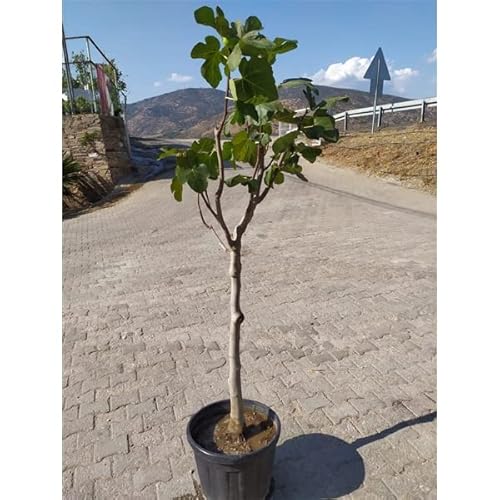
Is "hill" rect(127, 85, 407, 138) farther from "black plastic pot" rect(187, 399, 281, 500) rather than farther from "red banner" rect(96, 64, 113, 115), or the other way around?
"black plastic pot" rect(187, 399, 281, 500)

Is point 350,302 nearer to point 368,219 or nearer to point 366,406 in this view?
point 366,406

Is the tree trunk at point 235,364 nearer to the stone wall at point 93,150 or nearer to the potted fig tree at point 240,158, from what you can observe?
the potted fig tree at point 240,158

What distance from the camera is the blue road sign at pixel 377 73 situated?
1103cm

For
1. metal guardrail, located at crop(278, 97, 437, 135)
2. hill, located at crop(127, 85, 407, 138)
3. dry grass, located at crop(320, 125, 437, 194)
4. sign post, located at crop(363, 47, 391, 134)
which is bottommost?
dry grass, located at crop(320, 125, 437, 194)

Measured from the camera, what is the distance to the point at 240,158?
1600 millimetres

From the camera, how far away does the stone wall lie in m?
10.9

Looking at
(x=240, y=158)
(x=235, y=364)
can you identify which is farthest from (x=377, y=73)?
(x=235, y=364)

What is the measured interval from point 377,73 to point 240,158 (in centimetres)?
1139

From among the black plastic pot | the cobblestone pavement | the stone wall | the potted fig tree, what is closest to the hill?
the stone wall

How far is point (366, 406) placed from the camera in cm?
256

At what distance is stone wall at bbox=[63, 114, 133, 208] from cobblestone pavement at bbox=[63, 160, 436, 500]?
4794 mm

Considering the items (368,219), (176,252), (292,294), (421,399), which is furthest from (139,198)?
(421,399)

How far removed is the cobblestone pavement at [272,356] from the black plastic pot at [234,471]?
9.8 inches

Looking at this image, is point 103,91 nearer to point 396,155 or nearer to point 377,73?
point 377,73
